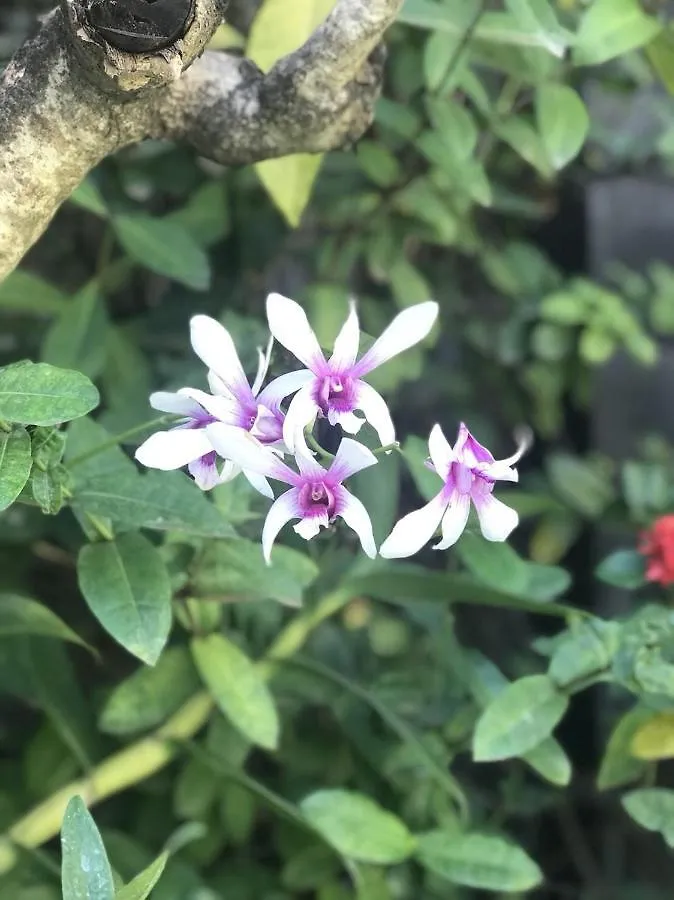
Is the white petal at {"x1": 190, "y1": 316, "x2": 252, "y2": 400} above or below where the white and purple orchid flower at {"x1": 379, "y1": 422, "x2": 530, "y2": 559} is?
above

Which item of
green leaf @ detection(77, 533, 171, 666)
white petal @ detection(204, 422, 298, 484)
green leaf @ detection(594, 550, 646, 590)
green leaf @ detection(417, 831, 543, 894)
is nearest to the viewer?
white petal @ detection(204, 422, 298, 484)

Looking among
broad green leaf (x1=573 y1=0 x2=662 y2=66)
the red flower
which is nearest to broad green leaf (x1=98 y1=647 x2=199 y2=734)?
the red flower

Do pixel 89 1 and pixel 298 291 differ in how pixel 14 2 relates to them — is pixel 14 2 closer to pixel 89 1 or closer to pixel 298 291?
pixel 298 291

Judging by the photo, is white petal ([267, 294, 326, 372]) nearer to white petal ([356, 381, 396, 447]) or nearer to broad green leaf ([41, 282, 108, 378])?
white petal ([356, 381, 396, 447])

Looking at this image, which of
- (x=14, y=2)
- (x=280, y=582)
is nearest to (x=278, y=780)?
(x=280, y=582)

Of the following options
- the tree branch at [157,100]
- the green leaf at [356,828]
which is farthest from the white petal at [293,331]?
the green leaf at [356,828]

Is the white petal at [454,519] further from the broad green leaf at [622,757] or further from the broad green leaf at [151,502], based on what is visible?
the broad green leaf at [622,757]
